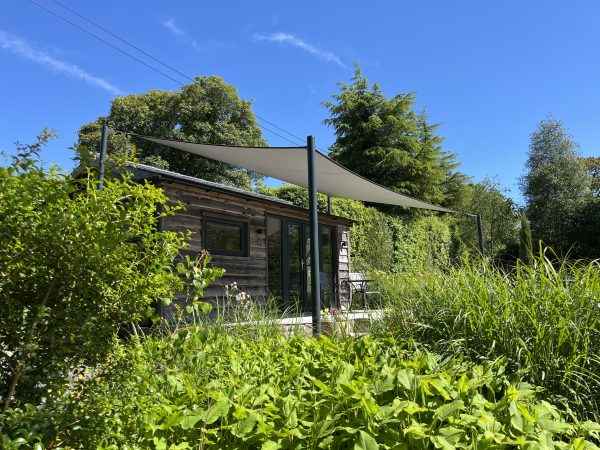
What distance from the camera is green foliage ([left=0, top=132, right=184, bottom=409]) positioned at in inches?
54.9

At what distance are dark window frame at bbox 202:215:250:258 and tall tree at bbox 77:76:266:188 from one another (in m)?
14.8

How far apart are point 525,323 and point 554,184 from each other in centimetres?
2214

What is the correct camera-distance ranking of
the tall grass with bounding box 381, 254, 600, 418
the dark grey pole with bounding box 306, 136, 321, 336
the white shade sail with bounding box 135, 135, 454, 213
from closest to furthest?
the tall grass with bounding box 381, 254, 600, 418, the dark grey pole with bounding box 306, 136, 321, 336, the white shade sail with bounding box 135, 135, 454, 213

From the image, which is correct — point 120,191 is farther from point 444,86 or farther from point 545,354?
point 444,86

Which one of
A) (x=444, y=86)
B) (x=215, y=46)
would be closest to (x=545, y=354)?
(x=215, y=46)

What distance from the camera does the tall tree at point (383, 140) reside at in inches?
757

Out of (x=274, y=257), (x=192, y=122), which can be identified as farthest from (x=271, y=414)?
(x=192, y=122)

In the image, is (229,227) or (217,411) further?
(229,227)

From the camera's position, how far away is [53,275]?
1.48 m

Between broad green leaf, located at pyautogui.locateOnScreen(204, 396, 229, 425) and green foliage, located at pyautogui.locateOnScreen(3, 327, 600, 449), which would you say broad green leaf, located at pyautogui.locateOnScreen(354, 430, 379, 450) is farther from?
broad green leaf, located at pyautogui.locateOnScreen(204, 396, 229, 425)

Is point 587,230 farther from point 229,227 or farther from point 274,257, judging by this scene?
point 229,227

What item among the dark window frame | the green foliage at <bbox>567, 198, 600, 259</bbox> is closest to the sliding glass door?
the dark window frame

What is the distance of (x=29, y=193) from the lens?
1411mm

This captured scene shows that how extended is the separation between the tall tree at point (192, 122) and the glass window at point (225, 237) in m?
14.8
